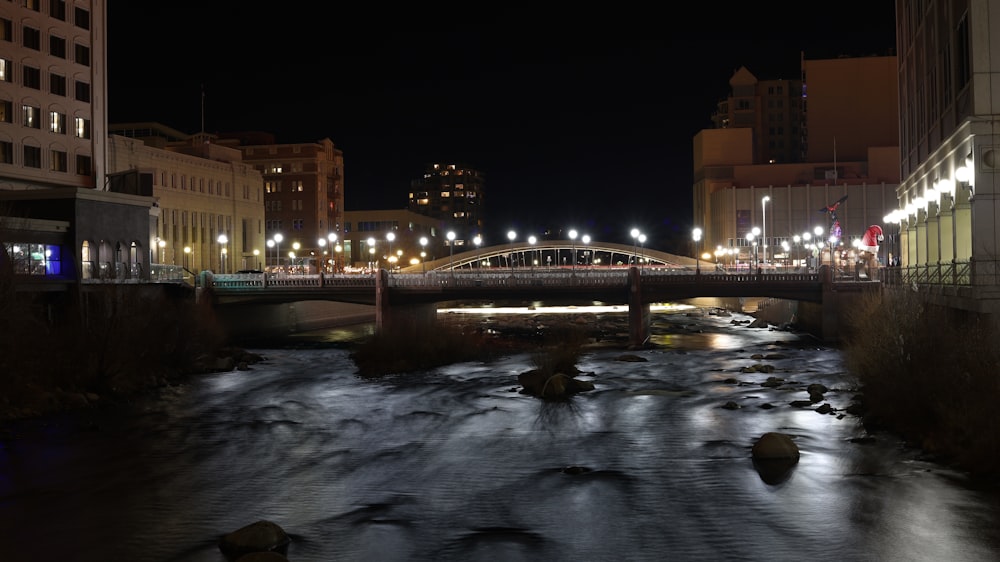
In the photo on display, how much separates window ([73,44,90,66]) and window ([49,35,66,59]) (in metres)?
1.09

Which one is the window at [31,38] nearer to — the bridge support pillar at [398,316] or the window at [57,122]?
the window at [57,122]

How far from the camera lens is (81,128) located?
7000cm

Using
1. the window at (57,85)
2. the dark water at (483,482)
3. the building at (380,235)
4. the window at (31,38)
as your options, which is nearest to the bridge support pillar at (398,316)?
the dark water at (483,482)

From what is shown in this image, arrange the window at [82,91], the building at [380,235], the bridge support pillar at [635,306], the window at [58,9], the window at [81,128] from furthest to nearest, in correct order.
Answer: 1. the building at [380,235]
2. the window at [82,91]
3. the window at [81,128]
4. the window at [58,9]
5. the bridge support pillar at [635,306]

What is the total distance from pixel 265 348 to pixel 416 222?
99551 mm

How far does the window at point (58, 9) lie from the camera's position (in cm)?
6706

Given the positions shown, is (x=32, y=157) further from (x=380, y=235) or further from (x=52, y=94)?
(x=380, y=235)

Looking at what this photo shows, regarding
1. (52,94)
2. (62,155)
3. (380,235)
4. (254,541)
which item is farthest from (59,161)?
(380,235)

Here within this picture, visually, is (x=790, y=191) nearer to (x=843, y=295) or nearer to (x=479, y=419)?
(x=843, y=295)

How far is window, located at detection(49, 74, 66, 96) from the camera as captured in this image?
221 ft

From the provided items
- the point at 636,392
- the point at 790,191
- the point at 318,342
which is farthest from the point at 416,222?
the point at 636,392

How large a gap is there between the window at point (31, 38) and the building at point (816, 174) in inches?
3261

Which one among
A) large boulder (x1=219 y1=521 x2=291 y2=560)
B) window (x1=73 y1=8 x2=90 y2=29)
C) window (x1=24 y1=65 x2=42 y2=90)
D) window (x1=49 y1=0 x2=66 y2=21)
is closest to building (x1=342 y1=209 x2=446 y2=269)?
window (x1=73 y1=8 x2=90 y2=29)

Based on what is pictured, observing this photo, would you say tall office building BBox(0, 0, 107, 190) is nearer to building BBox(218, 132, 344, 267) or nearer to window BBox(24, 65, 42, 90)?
window BBox(24, 65, 42, 90)
